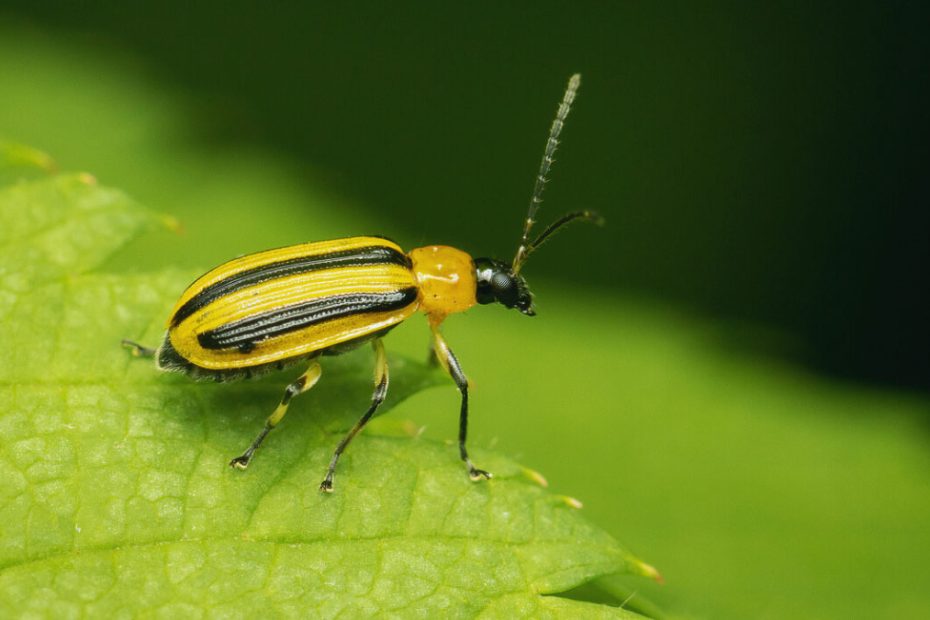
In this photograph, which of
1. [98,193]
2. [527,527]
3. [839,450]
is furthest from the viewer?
[839,450]

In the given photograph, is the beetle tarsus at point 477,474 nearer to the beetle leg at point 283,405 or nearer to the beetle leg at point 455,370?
the beetle leg at point 455,370

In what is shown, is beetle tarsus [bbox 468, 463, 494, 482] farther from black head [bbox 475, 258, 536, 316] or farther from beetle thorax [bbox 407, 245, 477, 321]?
black head [bbox 475, 258, 536, 316]

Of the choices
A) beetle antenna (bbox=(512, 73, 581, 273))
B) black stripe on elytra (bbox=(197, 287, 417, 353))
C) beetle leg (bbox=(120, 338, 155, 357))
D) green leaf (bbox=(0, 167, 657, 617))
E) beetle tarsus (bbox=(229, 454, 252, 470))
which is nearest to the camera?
green leaf (bbox=(0, 167, 657, 617))

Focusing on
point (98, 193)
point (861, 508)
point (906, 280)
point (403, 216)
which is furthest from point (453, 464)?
point (906, 280)

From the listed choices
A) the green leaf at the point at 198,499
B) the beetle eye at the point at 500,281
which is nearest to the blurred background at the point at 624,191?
the beetle eye at the point at 500,281

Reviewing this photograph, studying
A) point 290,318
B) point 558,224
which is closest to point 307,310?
point 290,318

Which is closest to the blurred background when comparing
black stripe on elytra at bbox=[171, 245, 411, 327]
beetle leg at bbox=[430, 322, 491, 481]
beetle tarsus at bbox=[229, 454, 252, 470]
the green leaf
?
beetle leg at bbox=[430, 322, 491, 481]

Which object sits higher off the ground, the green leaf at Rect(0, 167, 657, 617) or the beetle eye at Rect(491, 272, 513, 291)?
the beetle eye at Rect(491, 272, 513, 291)

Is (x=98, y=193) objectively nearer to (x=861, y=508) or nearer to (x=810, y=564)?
(x=810, y=564)
